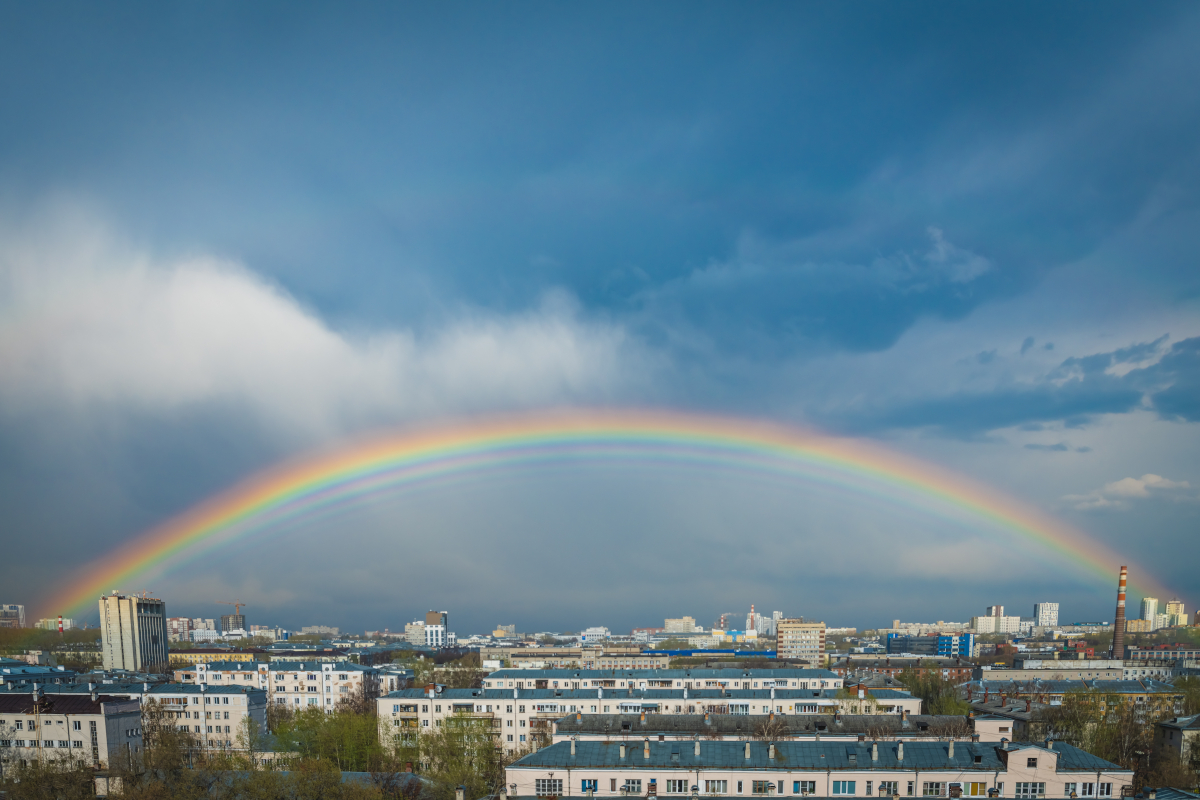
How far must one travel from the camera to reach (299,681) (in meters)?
70.6

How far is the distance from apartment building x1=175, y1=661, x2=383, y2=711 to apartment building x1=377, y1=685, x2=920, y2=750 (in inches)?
829

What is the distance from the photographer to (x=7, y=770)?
43938mm

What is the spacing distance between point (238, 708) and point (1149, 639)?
203056 millimetres

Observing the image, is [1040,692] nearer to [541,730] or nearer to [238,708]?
[541,730]

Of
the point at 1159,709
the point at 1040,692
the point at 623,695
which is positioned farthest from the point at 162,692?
the point at 1159,709

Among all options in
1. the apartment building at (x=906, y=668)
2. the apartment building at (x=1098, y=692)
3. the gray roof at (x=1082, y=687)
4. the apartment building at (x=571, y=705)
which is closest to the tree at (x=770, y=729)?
the apartment building at (x=571, y=705)

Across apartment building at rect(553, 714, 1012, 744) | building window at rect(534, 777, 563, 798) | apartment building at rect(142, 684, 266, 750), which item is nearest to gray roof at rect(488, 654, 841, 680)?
apartment building at rect(142, 684, 266, 750)

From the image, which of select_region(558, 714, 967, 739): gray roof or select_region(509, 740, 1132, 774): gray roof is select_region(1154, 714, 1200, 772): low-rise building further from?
select_region(509, 740, 1132, 774): gray roof

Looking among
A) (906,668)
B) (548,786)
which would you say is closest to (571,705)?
(548,786)

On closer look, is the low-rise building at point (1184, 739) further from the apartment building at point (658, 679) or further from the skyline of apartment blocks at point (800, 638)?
the skyline of apartment blocks at point (800, 638)

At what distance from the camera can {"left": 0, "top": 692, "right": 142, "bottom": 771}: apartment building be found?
145 ft

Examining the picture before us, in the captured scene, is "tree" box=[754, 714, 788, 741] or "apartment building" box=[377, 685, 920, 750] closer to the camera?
"tree" box=[754, 714, 788, 741]

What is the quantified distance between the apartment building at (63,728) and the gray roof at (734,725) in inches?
1113

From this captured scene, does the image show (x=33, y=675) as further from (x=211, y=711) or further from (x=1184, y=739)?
(x=1184, y=739)
